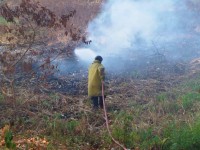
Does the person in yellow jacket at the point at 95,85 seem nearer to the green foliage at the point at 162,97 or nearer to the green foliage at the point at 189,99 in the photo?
the green foliage at the point at 162,97

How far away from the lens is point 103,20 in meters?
18.4

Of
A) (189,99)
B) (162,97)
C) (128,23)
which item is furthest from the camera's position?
(128,23)

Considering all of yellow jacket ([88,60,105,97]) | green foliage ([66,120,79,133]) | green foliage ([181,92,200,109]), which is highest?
yellow jacket ([88,60,105,97])

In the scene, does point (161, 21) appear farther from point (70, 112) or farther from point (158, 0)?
point (70, 112)

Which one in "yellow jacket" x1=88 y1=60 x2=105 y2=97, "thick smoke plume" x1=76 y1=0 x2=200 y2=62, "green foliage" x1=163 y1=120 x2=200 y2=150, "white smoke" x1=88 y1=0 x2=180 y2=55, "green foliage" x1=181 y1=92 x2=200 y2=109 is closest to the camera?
"green foliage" x1=163 y1=120 x2=200 y2=150

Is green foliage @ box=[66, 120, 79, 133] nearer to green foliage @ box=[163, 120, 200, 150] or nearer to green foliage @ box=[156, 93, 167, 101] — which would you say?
green foliage @ box=[163, 120, 200, 150]

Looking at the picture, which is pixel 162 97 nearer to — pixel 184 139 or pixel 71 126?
pixel 71 126

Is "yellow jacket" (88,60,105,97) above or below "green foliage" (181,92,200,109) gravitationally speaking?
above

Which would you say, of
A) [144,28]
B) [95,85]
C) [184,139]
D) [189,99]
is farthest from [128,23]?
[184,139]

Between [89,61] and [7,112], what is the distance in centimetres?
581

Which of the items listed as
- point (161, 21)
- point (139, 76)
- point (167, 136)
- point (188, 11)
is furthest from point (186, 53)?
point (167, 136)

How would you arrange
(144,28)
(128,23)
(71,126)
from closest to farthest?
(71,126), (144,28), (128,23)

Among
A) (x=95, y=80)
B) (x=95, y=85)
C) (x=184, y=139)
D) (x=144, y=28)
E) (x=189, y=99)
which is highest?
(x=144, y=28)

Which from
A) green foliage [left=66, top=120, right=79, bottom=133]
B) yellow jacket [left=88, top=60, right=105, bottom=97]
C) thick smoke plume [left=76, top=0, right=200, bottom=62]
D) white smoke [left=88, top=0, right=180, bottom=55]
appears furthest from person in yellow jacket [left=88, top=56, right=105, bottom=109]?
white smoke [left=88, top=0, right=180, bottom=55]
